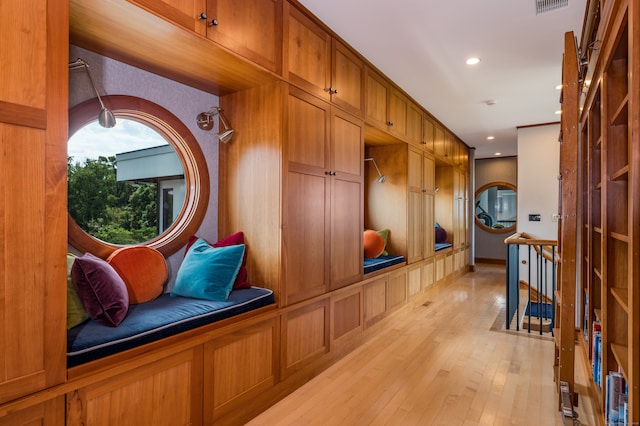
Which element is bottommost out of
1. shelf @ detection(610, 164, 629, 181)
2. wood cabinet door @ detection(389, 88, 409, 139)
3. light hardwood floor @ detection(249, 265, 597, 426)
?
light hardwood floor @ detection(249, 265, 597, 426)

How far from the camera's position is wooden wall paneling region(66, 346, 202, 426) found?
1.41 meters

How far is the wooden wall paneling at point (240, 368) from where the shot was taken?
74.7 inches

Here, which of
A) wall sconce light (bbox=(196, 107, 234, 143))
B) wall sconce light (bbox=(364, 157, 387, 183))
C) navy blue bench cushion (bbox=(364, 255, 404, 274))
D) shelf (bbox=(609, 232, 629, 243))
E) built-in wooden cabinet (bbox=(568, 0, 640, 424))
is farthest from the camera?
wall sconce light (bbox=(364, 157, 387, 183))

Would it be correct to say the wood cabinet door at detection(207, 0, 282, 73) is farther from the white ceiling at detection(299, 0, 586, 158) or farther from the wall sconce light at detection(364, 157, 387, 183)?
the wall sconce light at detection(364, 157, 387, 183)

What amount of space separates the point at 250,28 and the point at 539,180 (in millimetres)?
5479

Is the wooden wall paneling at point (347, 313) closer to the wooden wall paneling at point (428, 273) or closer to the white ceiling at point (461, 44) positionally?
the wooden wall paneling at point (428, 273)

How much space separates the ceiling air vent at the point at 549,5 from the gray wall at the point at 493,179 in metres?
6.96

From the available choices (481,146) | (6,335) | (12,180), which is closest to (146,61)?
(12,180)

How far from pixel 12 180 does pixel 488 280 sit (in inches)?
270

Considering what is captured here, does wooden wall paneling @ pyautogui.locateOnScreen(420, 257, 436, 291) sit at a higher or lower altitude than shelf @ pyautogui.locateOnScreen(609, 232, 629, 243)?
lower

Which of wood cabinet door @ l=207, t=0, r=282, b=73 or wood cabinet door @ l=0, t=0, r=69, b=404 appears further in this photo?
wood cabinet door @ l=207, t=0, r=282, b=73

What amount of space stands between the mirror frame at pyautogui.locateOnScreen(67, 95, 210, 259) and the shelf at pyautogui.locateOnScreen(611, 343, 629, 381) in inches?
96.8

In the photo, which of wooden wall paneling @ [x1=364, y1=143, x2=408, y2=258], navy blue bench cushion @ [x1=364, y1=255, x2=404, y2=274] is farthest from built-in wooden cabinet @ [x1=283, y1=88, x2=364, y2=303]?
wooden wall paneling @ [x1=364, y1=143, x2=408, y2=258]

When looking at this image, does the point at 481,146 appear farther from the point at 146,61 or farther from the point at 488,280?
the point at 146,61
